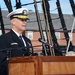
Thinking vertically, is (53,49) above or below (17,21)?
below

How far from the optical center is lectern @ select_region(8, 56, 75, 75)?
5.18ft

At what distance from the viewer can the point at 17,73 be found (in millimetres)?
1651

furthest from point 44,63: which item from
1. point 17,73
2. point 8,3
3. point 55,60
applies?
point 8,3

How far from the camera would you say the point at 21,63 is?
1.65 meters

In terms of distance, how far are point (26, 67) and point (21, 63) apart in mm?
43

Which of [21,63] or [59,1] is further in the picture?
[59,1]

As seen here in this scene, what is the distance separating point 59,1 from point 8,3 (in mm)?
1153

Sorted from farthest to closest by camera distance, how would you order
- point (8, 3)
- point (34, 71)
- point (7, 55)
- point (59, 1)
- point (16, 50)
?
point (59, 1) < point (8, 3) < point (16, 50) < point (7, 55) < point (34, 71)

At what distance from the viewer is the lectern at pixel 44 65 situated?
1578 millimetres

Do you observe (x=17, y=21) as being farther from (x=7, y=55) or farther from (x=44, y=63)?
(x=44, y=63)

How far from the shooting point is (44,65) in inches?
62.5

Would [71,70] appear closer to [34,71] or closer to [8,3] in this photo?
[34,71]

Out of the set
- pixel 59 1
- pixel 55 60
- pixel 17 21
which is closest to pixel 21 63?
pixel 55 60

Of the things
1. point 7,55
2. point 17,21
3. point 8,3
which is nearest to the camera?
point 7,55
